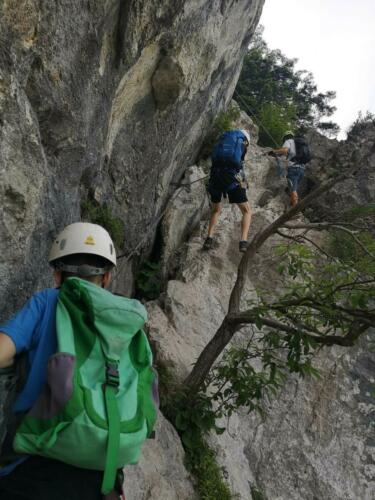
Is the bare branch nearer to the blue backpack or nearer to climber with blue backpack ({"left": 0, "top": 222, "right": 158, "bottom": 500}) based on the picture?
climber with blue backpack ({"left": 0, "top": 222, "right": 158, "bottom": 500})

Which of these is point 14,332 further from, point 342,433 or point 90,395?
point 342,433

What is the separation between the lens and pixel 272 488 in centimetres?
652

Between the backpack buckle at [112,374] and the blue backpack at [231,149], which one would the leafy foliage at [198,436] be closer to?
the backpack buckle at [112,374]

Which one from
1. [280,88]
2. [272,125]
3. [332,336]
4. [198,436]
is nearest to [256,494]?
[198,436]

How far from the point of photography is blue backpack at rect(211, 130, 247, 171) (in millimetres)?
8570

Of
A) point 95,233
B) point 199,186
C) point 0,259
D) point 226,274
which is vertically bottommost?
point 0,259

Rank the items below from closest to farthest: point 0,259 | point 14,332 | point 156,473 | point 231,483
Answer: point 14,332 < point 0,259 < point 156,473 < point 231,483

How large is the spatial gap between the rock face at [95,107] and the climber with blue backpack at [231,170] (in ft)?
2.85

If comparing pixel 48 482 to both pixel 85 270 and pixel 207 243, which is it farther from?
pixel 207 243

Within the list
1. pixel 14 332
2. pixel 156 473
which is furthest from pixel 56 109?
pixel 156 473

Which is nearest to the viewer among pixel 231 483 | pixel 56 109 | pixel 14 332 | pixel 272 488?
pixel 14 332

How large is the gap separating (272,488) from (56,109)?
567cm

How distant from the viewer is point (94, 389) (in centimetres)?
221

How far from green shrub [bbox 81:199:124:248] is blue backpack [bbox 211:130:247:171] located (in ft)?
8.53
